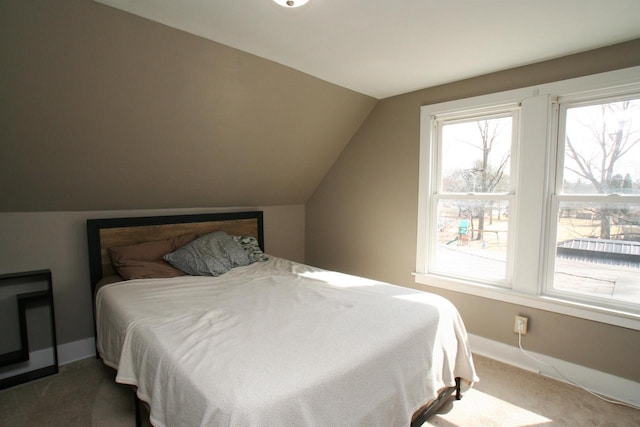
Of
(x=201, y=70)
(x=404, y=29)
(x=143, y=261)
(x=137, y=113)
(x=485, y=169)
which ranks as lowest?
(x=143, y=261)

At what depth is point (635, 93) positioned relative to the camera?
6.69 feet

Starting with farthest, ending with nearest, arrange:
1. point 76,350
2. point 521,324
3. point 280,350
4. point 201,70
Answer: point 76,350 → point 521,324 → point 201,70 → point 280,350

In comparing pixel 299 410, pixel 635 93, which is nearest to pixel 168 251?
pixel 299 410

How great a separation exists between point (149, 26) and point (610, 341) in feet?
11.6

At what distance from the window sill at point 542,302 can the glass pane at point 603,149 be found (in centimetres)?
81

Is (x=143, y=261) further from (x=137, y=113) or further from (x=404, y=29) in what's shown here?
(x=404, y=29)

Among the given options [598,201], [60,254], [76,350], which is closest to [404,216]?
[598,201]

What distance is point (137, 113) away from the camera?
2.17 meters

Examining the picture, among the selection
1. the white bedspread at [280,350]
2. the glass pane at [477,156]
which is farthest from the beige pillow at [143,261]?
the glass pane at [477,156]

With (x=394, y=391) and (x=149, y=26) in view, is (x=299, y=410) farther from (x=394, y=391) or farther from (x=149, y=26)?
(x=149, y=26)

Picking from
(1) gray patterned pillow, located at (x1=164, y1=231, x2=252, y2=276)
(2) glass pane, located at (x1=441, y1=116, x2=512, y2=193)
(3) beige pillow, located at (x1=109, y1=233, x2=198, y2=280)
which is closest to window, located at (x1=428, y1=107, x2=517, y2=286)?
(2) glass pane, located at (x1=441, y1=116, x2=512, y2=193)

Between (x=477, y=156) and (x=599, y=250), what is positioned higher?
(x=477, y=156)

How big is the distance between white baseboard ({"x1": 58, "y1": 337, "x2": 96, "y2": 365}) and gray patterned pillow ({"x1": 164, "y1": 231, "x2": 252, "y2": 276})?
0.93m

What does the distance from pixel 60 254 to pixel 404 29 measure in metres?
2.99
